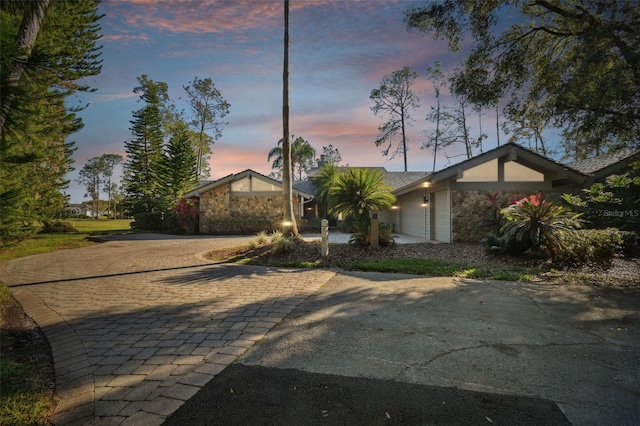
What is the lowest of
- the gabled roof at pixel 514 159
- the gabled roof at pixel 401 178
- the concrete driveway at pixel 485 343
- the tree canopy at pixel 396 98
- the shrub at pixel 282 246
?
the concrete driveway at pixel 485 343

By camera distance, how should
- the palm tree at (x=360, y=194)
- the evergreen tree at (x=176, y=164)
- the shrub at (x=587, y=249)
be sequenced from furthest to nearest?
1. the evergreen tree at (x=176, y=164)
2. the palm tree at (x=360, y=194)
3. the shrub at (x=587, y=249)

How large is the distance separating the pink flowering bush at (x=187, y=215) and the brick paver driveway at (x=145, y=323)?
1214cm

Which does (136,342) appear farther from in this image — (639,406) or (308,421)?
(639,406)

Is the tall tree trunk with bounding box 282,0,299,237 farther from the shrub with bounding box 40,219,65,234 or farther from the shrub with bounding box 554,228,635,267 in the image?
the shrub with bounding box 40,219,65,234

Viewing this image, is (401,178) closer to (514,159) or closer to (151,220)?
(514,159)

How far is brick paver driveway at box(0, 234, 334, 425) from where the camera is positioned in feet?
7.43

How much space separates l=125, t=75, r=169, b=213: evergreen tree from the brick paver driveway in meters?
21.5

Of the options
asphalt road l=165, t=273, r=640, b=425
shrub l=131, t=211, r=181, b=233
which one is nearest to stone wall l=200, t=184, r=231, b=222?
shrub l=131, t=211, r=181, b=233

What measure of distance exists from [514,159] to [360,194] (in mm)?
6695

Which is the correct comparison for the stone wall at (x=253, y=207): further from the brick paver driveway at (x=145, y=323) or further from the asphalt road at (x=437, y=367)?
the asphalt road at (x=437, y=367)

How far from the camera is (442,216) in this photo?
12891mm

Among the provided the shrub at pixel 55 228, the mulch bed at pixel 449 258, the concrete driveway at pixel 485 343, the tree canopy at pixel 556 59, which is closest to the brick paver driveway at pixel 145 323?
the concrete driveway at pixel 485 343

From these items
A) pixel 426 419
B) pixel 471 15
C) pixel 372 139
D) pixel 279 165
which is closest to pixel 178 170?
pixel 279 165

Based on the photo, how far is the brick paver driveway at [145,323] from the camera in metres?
2.27
